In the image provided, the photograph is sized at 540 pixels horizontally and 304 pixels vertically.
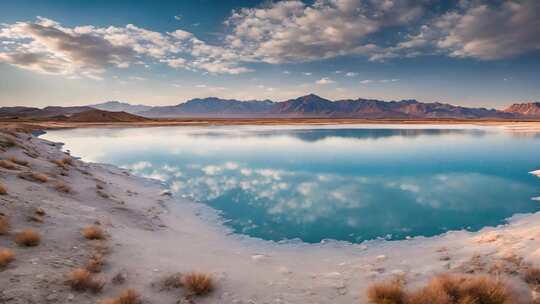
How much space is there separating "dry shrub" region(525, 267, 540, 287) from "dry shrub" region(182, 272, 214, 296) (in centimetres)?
614

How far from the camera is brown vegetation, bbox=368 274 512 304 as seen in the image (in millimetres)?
5391

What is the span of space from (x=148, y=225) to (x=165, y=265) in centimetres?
392

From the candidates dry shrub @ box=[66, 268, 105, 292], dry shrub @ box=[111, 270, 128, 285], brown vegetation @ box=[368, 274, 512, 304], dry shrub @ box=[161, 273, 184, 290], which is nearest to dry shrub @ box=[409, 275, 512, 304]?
brown vegetation @ box=[368, 274, 512, 304]

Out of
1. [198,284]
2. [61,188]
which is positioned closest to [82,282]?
[198,284]

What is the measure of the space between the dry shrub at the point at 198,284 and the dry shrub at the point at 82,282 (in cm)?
156

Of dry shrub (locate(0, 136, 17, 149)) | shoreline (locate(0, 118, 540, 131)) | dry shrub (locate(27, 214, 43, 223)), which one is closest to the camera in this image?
dry shrub (locate(27, 214, 43, 223))

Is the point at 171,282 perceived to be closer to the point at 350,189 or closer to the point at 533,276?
the point at 533,276

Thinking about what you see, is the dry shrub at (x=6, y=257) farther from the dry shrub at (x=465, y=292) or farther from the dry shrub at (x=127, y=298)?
the dry shrub at (x=465, y=292)

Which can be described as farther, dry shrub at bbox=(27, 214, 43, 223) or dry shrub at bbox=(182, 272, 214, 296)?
dry shrub at bbox=(27, 214, 43, 223)

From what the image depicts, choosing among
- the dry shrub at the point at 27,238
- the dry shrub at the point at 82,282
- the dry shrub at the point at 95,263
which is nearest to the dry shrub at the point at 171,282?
the dry shrub at the point at 82,282

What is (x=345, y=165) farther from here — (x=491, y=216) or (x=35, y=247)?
(x=35, y=247)

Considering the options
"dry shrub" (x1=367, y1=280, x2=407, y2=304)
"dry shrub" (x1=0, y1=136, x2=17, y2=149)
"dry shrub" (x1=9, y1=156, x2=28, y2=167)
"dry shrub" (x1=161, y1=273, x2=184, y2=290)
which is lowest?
"dry shrub" (x1=161, y1=273, x2=184, y2=290)

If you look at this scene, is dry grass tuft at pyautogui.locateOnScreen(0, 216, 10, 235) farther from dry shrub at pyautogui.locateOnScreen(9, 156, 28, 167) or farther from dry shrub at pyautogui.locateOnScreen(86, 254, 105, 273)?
dry shrub at pyautogui.locateOnScreen(9, 156, 28, 167)

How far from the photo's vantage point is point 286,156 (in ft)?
99.8
